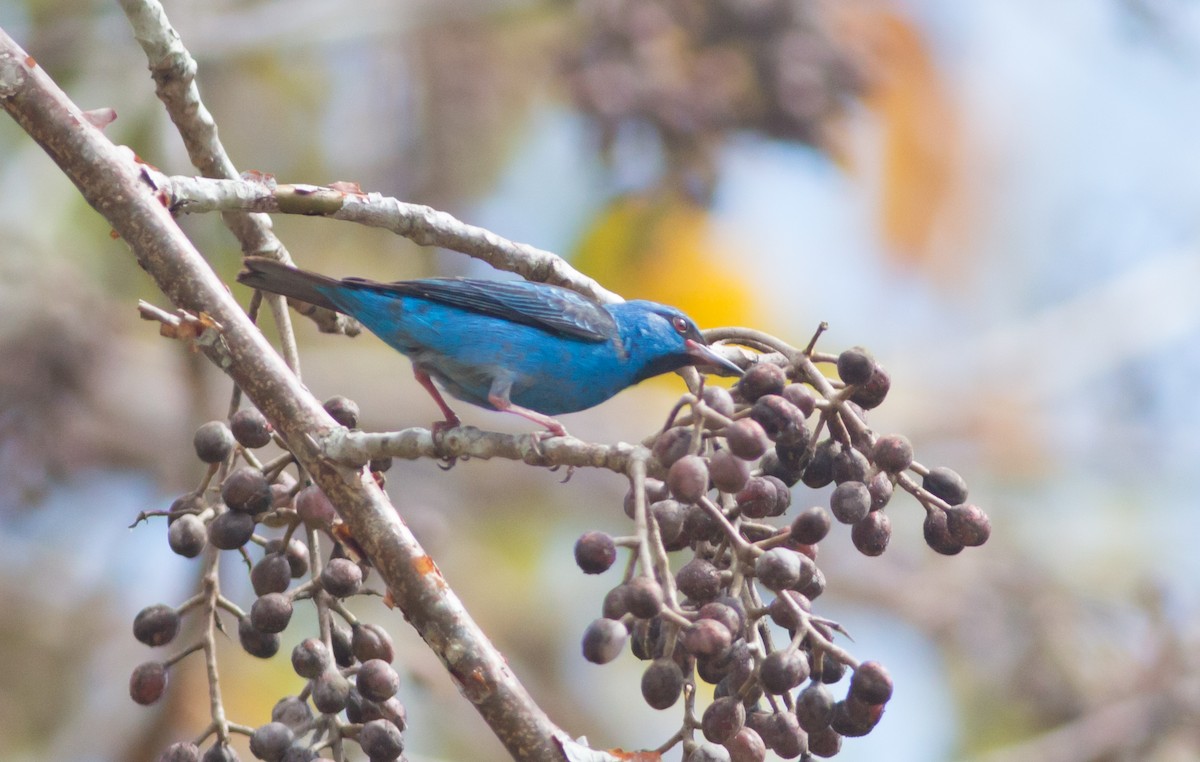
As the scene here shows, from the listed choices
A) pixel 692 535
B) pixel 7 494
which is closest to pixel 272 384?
pixel 692 535

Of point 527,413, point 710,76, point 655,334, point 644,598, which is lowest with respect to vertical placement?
point 644,598

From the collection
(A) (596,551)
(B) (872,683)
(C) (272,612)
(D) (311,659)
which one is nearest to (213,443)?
(C) (272,612)

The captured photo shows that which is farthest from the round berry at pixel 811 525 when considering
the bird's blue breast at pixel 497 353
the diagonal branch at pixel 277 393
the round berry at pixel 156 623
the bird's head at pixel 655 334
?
the bird's blue breast at pixel 497 353

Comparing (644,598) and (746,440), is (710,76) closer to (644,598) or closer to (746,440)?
(746,440)

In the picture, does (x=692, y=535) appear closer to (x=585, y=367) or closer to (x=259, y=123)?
(x=585, y=367)

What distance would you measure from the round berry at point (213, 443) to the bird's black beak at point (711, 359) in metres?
1.33

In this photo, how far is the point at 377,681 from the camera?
8.89 feet

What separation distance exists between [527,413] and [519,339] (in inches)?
17.9

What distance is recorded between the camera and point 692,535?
258 cm

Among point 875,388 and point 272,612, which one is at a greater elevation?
point 875,388

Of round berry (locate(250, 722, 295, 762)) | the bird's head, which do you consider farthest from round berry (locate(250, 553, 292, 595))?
the bird's head

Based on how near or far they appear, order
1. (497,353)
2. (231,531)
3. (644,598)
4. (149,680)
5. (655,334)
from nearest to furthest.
Result: 1. (644,598)
2. (231,531)
3. (149,680)
4. (497,353)
5. (655,334)

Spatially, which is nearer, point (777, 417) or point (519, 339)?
point (777, 417)

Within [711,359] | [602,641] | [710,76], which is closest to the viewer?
[602,641]
